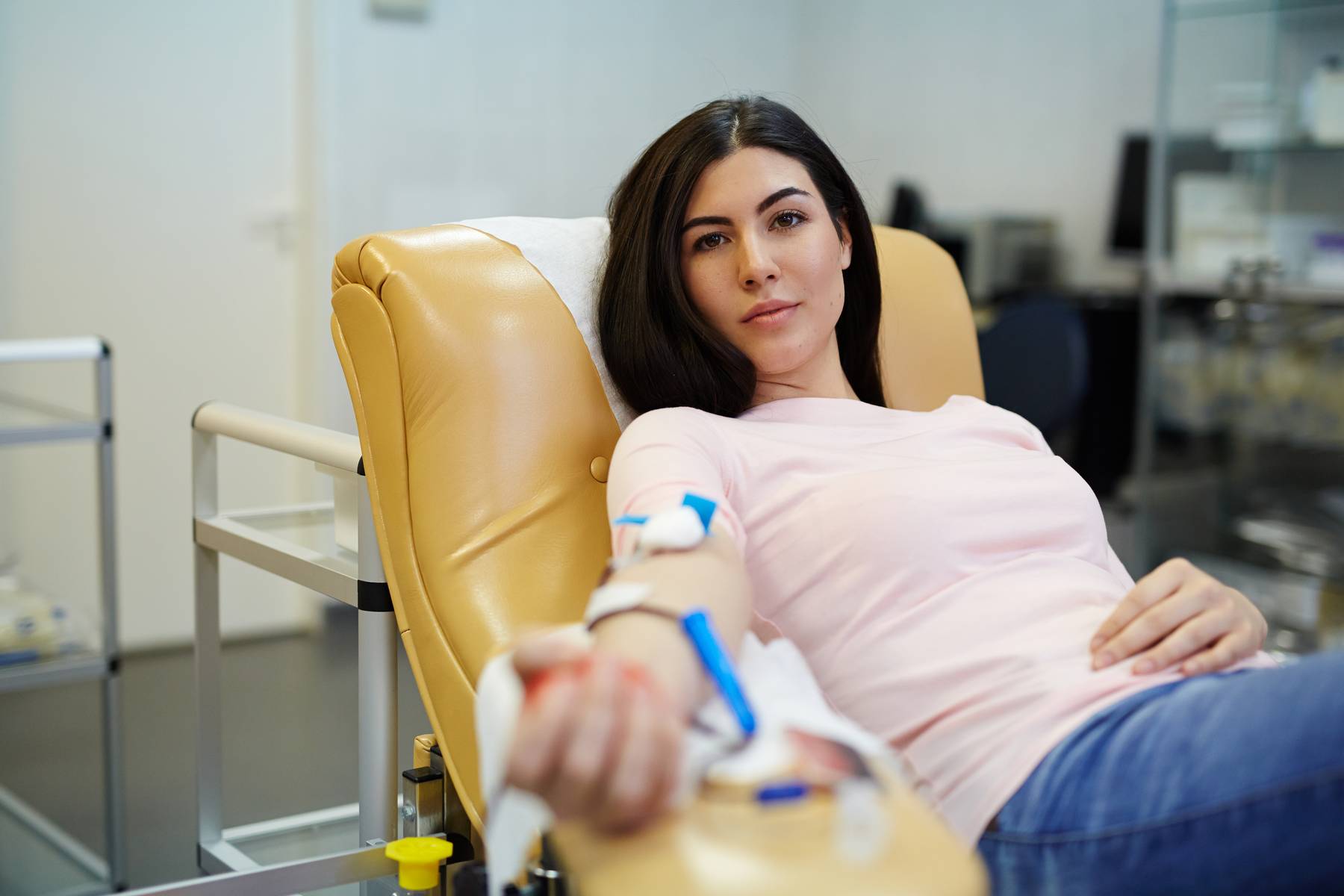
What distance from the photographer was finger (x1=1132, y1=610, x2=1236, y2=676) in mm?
1012

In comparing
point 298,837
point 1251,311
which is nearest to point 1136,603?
point 298,837

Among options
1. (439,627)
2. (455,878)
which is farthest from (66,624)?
(455,878)

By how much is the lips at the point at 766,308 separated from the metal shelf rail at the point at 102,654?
1.17m

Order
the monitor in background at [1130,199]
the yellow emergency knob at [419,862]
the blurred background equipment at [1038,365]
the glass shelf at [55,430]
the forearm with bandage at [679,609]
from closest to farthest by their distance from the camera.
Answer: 1. the forearm with bandage at [679,609]
2. the yellow emergency knob at [419,862]
3. the glass shelf at [55,430]
4. the blurred background equipment at [1038,365]
5. the monitor in background at [1130,199]

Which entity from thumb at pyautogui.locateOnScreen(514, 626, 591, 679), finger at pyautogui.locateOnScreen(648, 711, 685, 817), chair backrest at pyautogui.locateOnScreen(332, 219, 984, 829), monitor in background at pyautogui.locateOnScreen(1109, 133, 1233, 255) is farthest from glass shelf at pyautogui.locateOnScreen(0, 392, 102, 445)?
monitor in background at pyautogui.locateOnScreen(1109, 133, 1233, 255)

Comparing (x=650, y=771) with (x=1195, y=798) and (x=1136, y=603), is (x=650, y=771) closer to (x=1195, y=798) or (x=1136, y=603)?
(x=1195, y=798)

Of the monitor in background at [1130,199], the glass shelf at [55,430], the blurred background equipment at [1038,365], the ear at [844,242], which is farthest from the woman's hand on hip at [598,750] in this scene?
the monitor in background at [1130,199]

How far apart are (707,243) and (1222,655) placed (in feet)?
2.01

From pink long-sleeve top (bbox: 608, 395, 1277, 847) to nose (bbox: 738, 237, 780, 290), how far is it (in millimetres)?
147

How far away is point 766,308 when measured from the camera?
1279 mm

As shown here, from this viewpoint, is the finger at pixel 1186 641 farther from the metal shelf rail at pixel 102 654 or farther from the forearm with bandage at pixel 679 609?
the metal shelf rail at pixel 102 654

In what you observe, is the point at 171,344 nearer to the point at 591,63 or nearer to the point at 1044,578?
the point at 591,63

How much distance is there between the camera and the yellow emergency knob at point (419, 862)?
1.12 m

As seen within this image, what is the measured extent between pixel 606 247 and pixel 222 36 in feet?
7.08
